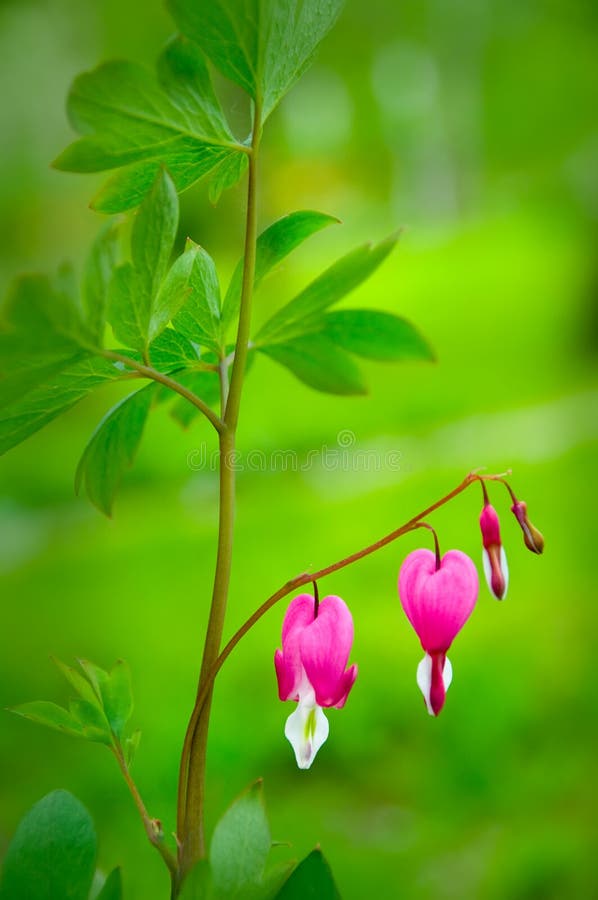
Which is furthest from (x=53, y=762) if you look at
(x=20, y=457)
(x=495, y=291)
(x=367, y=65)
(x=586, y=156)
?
(x=586, y=156)

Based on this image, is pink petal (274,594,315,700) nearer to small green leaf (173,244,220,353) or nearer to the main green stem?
the main green stem

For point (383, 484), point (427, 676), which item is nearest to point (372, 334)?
point (427, 676)

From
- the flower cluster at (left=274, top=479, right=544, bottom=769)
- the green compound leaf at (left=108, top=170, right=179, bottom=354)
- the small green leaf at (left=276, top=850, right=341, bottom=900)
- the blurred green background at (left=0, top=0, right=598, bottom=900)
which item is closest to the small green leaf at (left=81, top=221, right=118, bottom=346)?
the green compound leaf at (left=108, top=170, right=179, bottom=354)

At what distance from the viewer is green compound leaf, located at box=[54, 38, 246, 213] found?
1.46 ft

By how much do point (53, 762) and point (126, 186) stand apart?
1484 millimetres

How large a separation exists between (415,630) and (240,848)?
152 millimetres

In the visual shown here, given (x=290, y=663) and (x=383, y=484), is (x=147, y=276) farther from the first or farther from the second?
(x=383, y=484)

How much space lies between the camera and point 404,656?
1990 millimetres

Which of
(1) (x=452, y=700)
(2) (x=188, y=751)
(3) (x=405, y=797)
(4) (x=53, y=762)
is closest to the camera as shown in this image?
(2) (x=188, y=751)

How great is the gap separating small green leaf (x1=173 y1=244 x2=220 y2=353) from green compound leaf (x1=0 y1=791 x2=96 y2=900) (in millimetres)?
294

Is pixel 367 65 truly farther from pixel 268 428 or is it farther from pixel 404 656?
pixel 404 656

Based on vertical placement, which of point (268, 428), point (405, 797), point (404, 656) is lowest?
point (405, 797)

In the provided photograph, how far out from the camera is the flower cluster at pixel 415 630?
464mm

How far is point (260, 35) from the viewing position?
0.45 m
